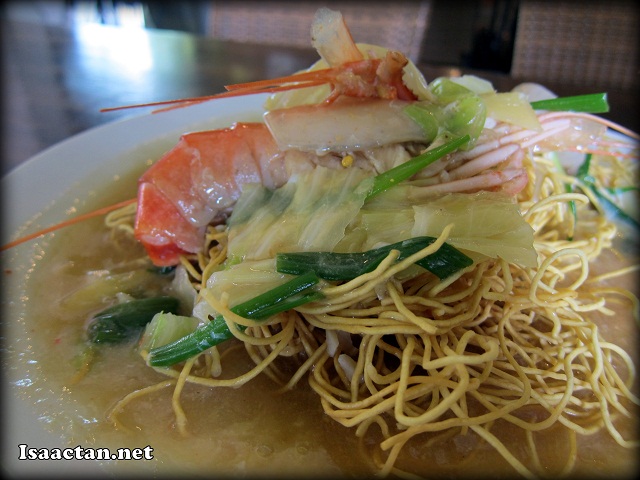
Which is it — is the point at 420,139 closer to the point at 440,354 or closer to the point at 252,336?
the point at 440,354

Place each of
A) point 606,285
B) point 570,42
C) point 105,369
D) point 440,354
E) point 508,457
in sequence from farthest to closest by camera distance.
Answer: point 570,42 < point 606,285 < point 105,369 < point 440,354 < point 508,457

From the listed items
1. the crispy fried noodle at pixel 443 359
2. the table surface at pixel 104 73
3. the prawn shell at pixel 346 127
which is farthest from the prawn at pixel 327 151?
the table surface at pixel 104 73

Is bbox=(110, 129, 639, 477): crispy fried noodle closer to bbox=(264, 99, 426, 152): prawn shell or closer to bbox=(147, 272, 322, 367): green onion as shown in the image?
bbox=(147, 272, 322, 367): green onion

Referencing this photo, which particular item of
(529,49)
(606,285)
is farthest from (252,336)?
(529,49)

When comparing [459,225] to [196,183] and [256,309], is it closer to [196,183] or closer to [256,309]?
[256,309]

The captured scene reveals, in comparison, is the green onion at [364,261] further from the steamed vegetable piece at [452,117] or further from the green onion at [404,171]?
the steamed vegetable piece at [452,117]

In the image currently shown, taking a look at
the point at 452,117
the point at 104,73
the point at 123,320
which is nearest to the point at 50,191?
the point at 123,320

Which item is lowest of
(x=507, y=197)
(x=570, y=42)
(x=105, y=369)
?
(x=105, y=369)
